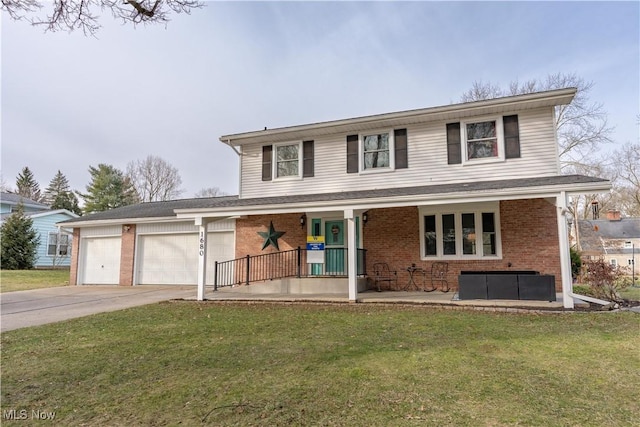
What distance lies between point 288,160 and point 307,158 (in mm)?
721

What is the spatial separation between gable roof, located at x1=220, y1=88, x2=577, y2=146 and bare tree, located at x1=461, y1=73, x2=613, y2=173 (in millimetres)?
14952

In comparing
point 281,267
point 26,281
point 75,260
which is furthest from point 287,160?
point 26,281

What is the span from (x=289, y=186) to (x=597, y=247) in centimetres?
3037

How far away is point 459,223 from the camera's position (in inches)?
423

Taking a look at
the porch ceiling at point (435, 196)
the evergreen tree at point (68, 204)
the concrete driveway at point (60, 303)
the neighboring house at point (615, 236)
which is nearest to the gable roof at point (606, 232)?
the neighboring house at point (615, 236)

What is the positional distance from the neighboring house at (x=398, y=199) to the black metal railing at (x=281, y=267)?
0.12 feet

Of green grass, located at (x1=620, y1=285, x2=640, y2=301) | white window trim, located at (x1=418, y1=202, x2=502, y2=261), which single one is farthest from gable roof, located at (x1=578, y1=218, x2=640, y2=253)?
white window trim, located at (x1=418, y1=202, x2=502, y2=261)

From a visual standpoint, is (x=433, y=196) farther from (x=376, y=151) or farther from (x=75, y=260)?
(x=75, y=260)

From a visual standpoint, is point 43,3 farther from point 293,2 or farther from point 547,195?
point 547,195

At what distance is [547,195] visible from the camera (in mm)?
7844

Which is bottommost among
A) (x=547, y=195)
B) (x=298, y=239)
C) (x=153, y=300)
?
(x=153, y=300)

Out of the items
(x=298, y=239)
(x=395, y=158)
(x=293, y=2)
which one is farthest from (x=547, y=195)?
(x=293, y=2)

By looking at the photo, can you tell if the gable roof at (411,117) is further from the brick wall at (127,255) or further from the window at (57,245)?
the window at (57,245)

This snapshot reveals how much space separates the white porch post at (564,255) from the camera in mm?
7547
